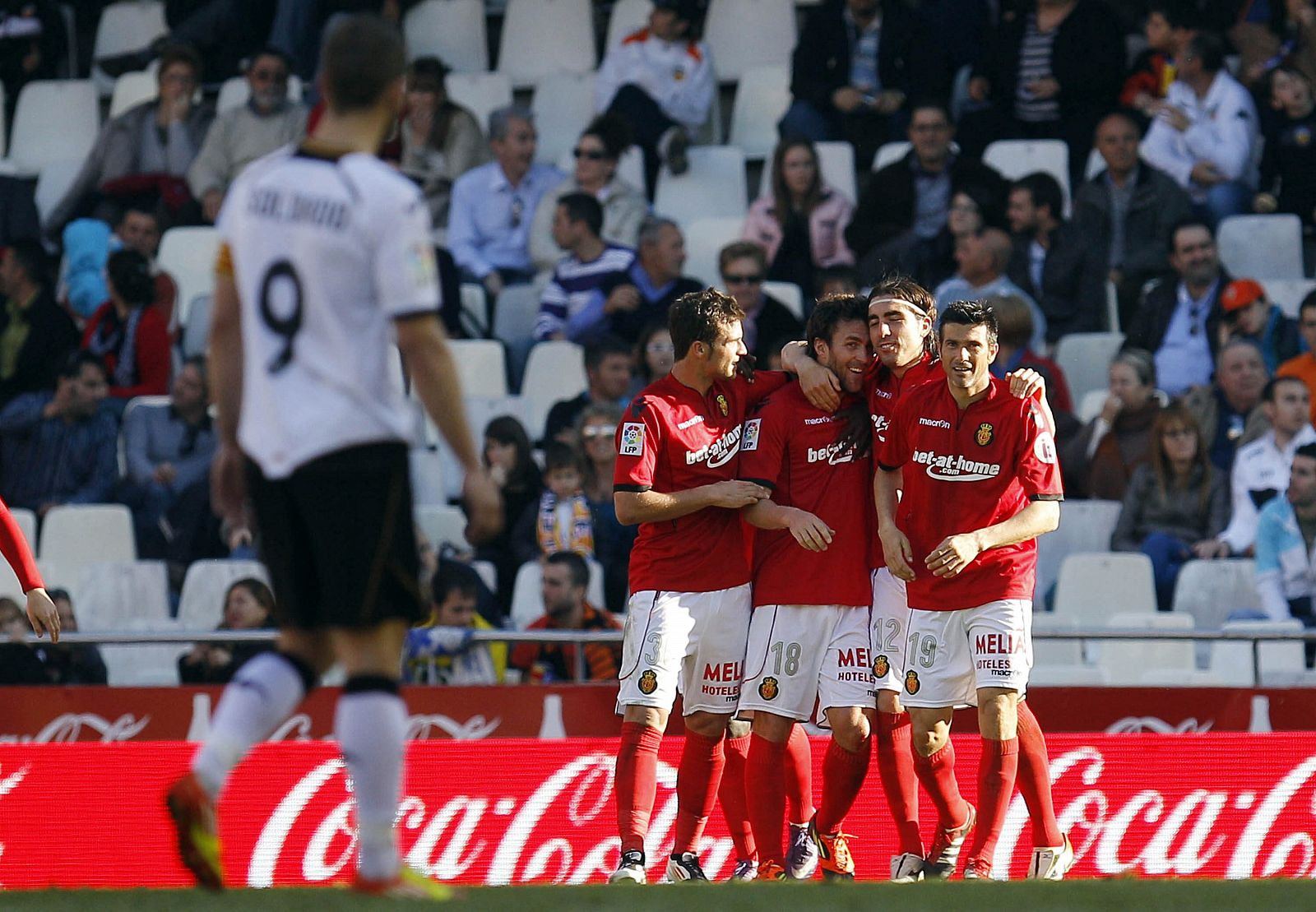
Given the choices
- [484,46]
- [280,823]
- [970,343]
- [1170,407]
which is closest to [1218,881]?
[970,343]

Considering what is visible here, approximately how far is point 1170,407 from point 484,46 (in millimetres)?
7075

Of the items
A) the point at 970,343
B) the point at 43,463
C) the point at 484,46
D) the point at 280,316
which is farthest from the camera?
the point at 484,46

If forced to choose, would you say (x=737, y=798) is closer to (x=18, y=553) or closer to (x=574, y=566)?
(x=574, y=566)

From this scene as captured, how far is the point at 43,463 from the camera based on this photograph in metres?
11.7

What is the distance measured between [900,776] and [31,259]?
7955mm

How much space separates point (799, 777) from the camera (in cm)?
700

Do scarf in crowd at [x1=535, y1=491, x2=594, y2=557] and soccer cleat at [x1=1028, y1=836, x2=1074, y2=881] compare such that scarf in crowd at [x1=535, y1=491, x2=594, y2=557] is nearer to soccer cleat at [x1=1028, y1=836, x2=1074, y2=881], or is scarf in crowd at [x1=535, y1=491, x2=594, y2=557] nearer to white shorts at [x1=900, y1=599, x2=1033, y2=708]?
white shorts at [x1=900, y1=599, x2=1033, y2=708]

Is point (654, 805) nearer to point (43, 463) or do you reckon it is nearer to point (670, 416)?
point (670, 416)

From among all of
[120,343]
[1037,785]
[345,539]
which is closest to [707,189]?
[120,343]

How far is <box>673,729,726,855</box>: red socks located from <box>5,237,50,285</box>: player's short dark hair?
24.0 feet

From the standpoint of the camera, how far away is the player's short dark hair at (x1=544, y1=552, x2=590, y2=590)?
9469 millimetres

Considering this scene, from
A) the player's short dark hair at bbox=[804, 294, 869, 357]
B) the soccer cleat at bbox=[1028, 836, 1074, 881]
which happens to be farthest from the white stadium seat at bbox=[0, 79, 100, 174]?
the soccer cleat at bbox=[1028, 836, 1074, 881]

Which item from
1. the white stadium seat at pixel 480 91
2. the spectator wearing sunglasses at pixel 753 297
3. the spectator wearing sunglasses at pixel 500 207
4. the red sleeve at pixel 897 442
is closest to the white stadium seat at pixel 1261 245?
the spectator wearing sunglasses at pixel 753 297

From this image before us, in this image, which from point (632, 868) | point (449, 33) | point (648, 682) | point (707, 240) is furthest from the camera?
point (449, 33)
